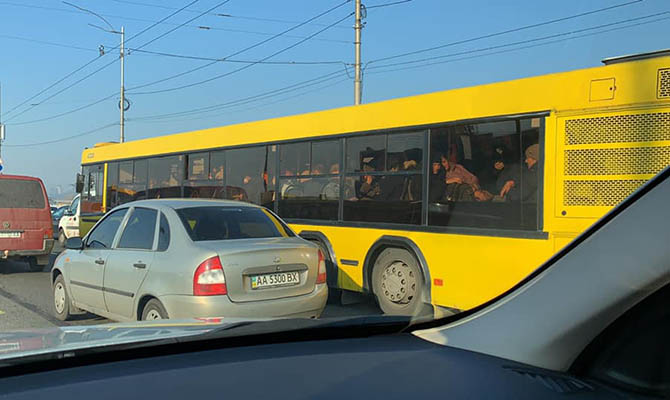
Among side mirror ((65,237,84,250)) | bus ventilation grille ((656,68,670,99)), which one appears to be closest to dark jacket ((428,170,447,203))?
side mirror ((65,237,84,250))

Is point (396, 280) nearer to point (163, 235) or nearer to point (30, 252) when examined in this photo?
point (163, 235)

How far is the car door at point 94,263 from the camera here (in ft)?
22.1

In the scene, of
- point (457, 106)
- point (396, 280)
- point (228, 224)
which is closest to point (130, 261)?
point (228, 224)

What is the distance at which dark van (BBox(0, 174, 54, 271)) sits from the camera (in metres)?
12.7

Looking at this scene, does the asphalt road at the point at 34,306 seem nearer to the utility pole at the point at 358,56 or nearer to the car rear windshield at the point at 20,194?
the car rear windshield at the point at 20,194

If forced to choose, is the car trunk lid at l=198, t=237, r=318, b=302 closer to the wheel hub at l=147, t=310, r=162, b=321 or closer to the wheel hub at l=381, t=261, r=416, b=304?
the wheel hub at l=147, t=310, r=162, b=321

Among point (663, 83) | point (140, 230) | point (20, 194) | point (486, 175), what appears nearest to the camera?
point (663, 83)

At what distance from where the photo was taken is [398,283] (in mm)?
8375

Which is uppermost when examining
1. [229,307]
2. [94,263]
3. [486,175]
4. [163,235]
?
[486,175]

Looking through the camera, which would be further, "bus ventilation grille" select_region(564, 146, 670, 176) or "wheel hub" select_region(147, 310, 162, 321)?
"wheel hub" select_region(147, 310, 162, 321)

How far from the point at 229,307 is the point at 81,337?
317cm

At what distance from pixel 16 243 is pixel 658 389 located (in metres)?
13.6

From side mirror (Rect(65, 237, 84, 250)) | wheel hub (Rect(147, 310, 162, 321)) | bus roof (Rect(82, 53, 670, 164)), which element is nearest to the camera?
bus roof (Rect(82, 53, 670, 164))

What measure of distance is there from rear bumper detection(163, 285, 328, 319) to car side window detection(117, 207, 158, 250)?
0.85 meters
